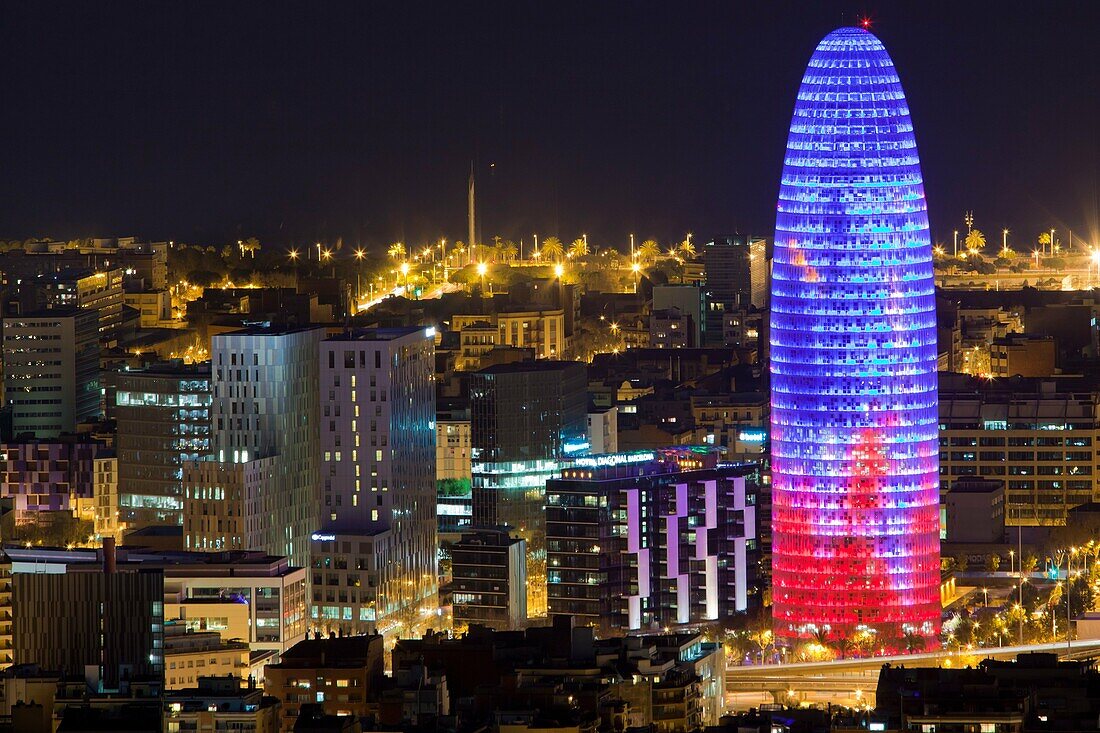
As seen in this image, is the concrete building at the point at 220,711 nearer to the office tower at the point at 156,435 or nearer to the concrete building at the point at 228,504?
the concrete building at the point at 228,504

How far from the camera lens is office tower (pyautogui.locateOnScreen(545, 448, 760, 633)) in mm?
121750

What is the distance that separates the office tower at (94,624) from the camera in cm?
9775

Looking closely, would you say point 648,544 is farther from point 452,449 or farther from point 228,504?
point 452,449

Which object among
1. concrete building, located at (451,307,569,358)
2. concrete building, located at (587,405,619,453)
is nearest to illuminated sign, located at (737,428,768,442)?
concrete building, located at (587,405,619,453)

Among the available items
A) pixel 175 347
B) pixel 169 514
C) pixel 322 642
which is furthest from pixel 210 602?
pixel 175 347

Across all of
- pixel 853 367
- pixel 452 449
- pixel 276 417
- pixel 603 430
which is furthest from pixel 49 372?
pixel 853 367

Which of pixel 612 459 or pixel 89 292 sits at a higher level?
pixel 89 292

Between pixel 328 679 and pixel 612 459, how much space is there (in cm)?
2478

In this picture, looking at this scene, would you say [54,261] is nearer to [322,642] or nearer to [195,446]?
[195,446]

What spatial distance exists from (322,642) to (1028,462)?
1761 inches

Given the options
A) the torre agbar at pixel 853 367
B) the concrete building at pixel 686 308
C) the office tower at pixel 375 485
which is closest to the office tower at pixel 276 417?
the office tower at pixel 375 485

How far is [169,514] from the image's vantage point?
138125 millimetres

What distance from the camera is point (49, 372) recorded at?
16050 cm

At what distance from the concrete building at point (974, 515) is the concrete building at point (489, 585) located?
16.6m
